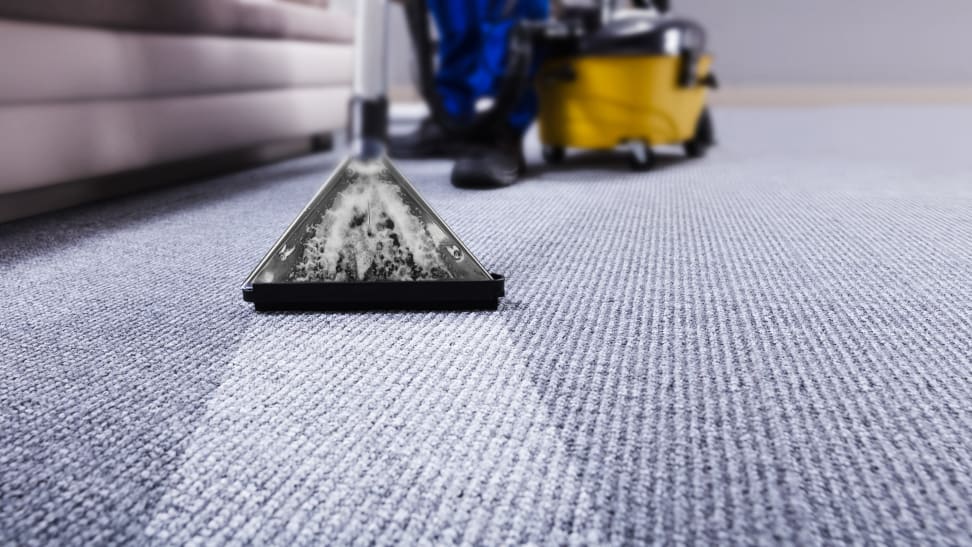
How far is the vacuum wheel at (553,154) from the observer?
1.67 metres

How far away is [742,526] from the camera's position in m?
0.32

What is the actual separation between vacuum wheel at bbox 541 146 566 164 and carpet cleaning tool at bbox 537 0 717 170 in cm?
3

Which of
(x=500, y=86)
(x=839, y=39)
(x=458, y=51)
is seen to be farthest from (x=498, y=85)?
(x=839, y=39)

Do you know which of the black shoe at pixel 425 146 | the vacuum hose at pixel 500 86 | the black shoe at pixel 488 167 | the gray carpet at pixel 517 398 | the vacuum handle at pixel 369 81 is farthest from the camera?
the black shoe at pixel 425 146

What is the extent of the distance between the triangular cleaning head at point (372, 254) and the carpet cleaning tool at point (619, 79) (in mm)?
922

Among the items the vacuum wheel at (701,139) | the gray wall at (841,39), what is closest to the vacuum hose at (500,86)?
the vacuum wheel at (701,139)

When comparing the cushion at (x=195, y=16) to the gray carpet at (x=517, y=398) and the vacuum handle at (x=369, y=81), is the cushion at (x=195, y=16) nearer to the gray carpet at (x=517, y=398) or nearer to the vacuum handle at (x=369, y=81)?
the gray carpet at (x=517, y=398)

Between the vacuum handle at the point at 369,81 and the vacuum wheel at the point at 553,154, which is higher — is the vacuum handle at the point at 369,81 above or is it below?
above

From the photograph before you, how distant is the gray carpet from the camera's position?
33cm

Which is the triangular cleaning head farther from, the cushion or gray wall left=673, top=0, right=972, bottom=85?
gray wall left=673, top=0, right=972, bottom=85

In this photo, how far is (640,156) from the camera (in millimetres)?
1529

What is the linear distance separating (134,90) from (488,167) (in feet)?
1.87

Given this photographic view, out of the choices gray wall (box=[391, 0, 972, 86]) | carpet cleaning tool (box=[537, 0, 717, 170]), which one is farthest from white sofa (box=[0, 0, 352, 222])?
gray wall (box=[391, 0, 972, 86])

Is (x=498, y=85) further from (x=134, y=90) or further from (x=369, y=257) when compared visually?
(x=369, y=257)
